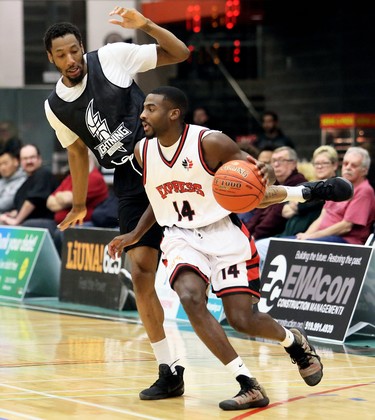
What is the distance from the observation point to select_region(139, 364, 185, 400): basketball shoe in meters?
6.70

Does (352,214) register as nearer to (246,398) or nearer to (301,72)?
(246,398)

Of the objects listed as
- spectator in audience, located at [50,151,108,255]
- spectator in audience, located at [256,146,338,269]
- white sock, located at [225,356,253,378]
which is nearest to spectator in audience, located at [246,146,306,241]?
spectator in audience, located at [256,146,338,269]

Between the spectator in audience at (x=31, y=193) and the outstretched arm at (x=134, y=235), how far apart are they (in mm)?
7253

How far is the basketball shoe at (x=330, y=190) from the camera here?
6508 millimetres

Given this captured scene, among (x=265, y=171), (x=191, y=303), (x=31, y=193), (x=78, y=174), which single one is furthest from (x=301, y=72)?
(x=191, y=303)

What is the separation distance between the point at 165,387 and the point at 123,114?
1.74 metres

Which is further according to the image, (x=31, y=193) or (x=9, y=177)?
(x=9, y=177)

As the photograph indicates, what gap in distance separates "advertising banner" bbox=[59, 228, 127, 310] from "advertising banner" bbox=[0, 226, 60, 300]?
0.32 metres

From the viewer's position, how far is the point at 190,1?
1978cm

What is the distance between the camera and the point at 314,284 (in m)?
9.91

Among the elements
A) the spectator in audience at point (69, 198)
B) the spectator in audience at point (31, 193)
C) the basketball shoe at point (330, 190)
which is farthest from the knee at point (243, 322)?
the spectator in audience at point (31, 193)

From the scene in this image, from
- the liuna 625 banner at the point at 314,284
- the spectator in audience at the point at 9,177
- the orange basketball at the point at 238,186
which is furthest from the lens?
the spectator in audience at the point at 9,177

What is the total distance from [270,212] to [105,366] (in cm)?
390

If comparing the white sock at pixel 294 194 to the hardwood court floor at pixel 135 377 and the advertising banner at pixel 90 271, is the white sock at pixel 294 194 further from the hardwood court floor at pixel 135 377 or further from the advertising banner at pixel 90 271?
the advertising banner at pixel 90 271
